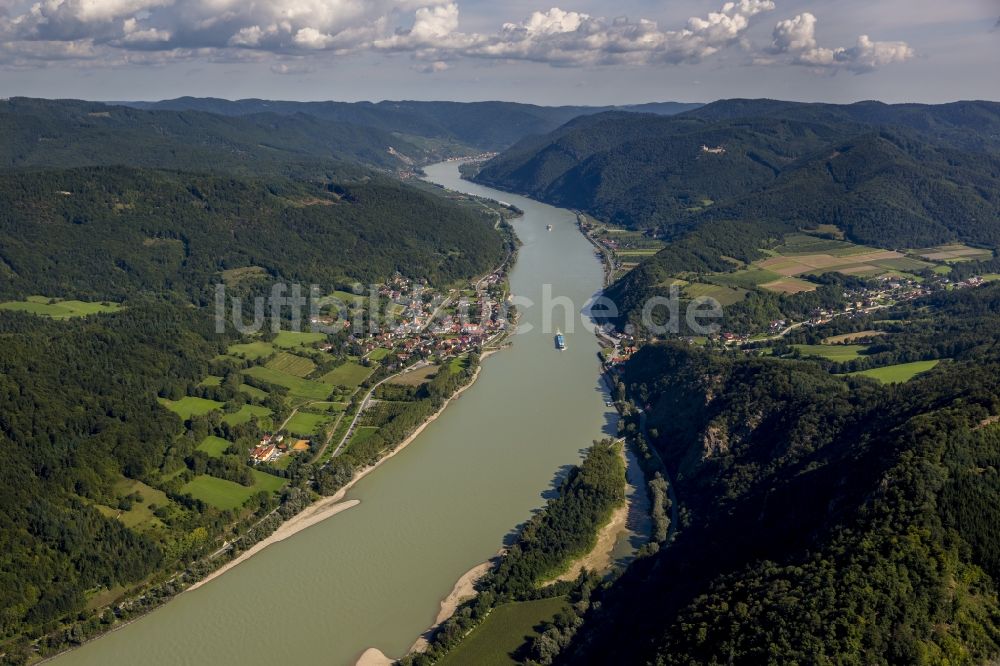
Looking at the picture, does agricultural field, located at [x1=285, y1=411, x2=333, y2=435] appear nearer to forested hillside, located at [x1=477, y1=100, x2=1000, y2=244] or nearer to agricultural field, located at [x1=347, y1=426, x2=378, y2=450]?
agricultural field, located at [x1=347, y1=426, x2=378, y2=450]

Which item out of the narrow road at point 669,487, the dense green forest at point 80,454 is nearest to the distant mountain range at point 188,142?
the dense green forest at point 80,454

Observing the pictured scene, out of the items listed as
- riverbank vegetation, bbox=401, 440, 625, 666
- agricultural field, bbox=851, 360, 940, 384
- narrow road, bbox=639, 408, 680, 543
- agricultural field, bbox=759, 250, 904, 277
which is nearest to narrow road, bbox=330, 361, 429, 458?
riverbank vegetation, bbox=401, 440, 625, 666

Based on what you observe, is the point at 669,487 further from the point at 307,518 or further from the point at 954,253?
the point at 954,253

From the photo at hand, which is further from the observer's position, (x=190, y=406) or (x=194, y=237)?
(x=194, y=237)

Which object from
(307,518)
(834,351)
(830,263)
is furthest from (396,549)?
(830,263)

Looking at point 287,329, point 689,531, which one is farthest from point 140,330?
point 689,531

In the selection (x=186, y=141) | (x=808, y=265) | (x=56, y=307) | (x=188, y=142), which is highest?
(x=186, y=141)

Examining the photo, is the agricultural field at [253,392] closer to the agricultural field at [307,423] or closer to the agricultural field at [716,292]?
the agricultural field at [307,423]
